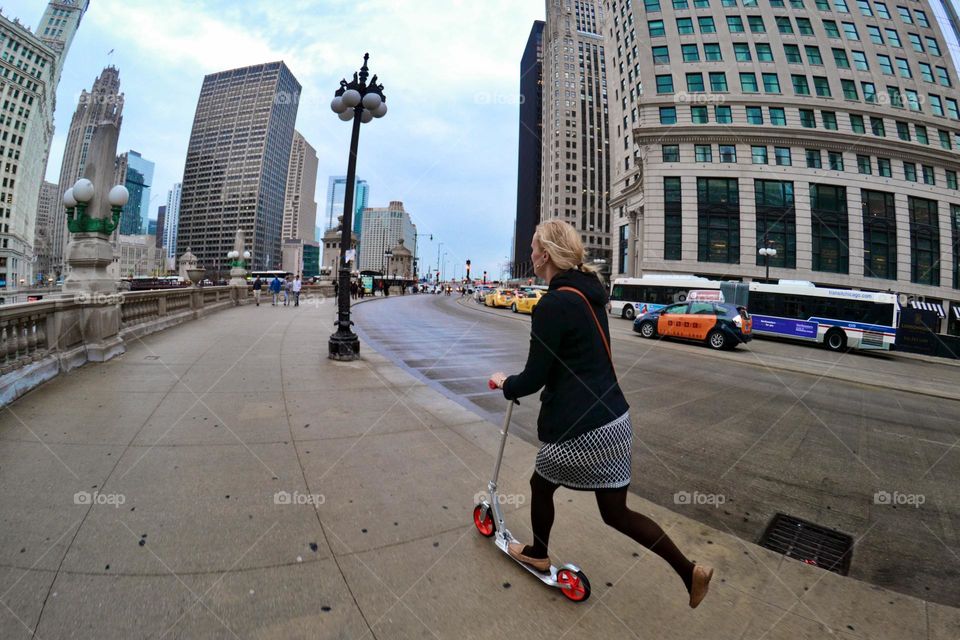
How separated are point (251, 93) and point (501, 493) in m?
145

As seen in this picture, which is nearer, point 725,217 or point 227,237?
point 725,217

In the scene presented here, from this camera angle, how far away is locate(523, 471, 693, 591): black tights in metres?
1.79

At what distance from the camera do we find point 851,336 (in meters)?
15.7

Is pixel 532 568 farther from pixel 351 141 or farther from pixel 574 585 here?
pixel 351 141

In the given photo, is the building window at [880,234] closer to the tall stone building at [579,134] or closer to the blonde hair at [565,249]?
the blonde hair at [565,249]

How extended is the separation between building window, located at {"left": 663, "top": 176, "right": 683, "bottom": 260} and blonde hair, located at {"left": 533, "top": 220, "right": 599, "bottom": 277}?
37.9m

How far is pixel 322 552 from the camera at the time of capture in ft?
7.38

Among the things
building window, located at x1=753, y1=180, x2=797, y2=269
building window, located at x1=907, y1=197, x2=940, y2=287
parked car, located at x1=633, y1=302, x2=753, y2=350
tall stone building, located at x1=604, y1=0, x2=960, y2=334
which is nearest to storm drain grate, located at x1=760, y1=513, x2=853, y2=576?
parked car, located at x1=633, y1=302, x2=753, y2=350

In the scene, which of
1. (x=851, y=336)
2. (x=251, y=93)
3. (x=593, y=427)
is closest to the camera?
(x=593, y=427)

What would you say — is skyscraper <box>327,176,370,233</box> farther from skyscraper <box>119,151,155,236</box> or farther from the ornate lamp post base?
the ornate lamp post base

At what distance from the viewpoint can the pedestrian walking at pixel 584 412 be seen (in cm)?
181

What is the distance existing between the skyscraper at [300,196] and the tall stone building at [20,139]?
354 ft

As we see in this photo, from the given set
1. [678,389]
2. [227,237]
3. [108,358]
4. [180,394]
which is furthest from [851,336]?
[227,237]

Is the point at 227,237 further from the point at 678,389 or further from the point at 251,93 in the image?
the point at 678,389
